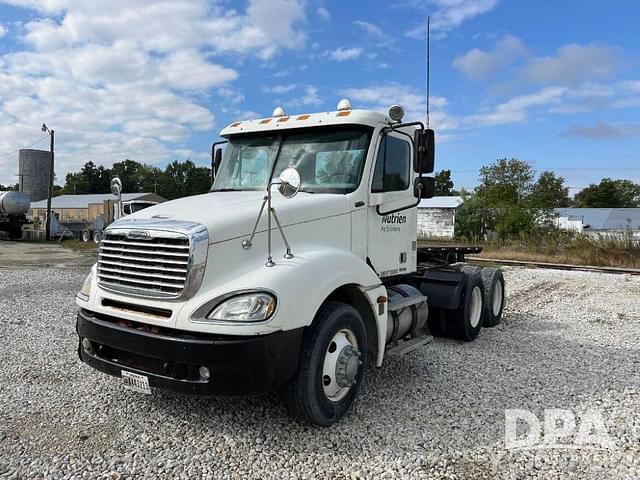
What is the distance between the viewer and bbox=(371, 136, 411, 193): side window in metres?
4.82

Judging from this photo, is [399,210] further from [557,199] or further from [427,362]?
[557,199]

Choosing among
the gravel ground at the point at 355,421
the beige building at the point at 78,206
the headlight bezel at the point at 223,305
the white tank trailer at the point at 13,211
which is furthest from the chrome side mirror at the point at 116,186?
the beige building at the point at 78,206

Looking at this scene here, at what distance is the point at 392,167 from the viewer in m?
5.04

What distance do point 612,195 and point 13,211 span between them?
88.0 m

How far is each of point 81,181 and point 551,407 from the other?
99147 millimetres

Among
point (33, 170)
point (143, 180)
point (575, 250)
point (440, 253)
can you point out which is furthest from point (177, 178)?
point (440, 253)

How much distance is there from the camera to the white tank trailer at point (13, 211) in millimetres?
28812

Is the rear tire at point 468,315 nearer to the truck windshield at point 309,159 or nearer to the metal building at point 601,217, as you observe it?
the truck windshield at point 309,159

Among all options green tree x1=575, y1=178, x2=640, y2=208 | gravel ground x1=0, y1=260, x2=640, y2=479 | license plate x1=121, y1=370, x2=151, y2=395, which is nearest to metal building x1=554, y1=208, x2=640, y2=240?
green tree x1=575, y1=178, x2=640, y2=208

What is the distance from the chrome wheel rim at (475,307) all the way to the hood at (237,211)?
3.19 meters

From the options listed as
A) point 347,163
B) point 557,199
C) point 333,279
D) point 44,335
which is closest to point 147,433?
point 333,279

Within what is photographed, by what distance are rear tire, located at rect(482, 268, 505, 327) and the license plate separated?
5300 millimetres

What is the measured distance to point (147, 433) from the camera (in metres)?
3.70

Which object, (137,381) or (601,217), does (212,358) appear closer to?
(137,381)
